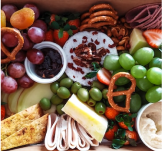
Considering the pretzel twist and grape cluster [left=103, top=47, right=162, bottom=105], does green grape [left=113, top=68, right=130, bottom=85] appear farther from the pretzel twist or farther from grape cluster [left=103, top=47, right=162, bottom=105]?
the pretzel twist

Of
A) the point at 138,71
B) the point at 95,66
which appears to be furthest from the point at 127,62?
the point at 95,66

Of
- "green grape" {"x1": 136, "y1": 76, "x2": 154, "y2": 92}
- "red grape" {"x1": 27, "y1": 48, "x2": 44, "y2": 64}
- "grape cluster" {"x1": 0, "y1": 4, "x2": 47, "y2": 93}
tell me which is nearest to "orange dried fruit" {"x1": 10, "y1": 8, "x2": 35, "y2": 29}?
"grape cluster" {"x1": 0, "y1": 4, "x2": 47, "y2": 93}

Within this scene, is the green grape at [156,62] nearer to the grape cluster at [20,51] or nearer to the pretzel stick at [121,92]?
the pretzel stick at [121,92]

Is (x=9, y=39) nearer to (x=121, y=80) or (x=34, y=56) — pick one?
(x=34, y=56)

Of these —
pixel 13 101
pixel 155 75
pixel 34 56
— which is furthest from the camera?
pixel 13 101

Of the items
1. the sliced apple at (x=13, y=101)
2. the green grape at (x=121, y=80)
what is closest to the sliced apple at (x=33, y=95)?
the sliced apple at (x=13, y=101)

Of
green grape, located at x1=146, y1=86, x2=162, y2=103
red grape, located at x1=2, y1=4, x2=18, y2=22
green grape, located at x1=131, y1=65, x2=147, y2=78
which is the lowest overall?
green grape, located at x1=146, y1=86, x2=162, y2=103

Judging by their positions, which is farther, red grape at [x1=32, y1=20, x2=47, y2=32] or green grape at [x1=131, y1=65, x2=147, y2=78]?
red grape at [x1=32, y1=20, x2=47, y2=32]
